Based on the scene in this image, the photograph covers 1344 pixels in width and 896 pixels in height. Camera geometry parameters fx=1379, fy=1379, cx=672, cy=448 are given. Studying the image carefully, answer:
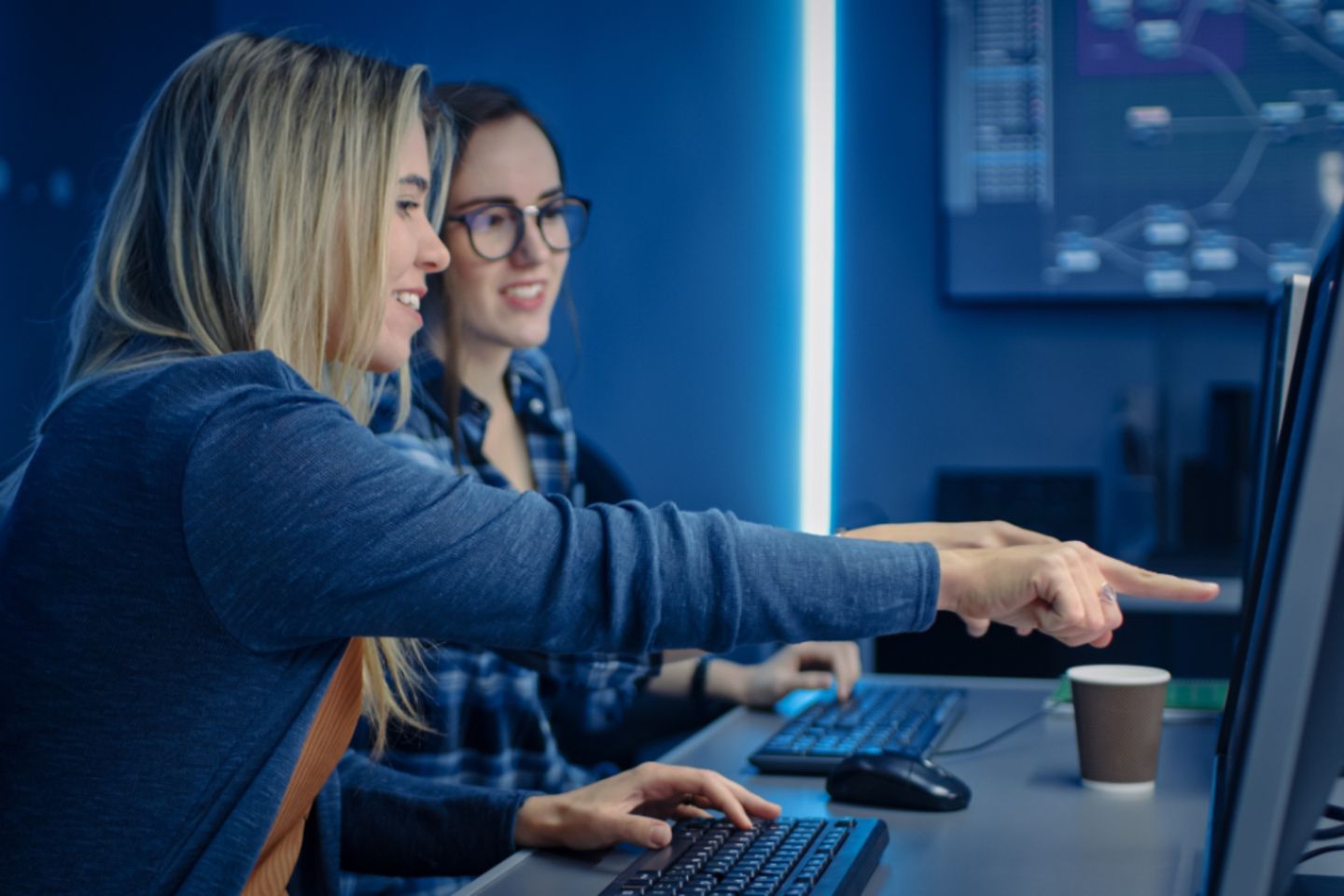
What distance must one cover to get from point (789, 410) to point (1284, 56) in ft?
4.38

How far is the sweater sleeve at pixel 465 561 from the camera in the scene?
0.83 m

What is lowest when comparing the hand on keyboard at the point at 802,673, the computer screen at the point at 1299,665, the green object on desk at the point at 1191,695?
the green object on desk at the point at 1191,695

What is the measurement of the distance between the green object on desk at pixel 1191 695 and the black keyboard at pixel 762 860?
23.7 inches

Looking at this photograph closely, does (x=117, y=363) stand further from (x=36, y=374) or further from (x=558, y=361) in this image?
(x=558, y=361)

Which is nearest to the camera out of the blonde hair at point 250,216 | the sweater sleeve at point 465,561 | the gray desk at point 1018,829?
the sweater sleeve at point 465,561

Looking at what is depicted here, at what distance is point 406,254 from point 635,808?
53cm

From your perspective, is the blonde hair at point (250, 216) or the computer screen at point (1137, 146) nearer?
the blonde hair at point (250, 216)

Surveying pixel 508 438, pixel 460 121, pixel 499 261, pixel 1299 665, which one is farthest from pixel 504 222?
pixel 1299 665

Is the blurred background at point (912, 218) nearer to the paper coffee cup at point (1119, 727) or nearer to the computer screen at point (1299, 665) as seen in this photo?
the paper coffee cup at point (1119, 727)

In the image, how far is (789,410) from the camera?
331 cm

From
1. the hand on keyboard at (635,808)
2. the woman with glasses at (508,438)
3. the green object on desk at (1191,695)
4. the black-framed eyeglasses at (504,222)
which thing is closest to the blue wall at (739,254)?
the woman with glasses at (508,438)

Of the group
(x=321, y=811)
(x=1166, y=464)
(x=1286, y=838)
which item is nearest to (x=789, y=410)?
(x=1166, y=464)

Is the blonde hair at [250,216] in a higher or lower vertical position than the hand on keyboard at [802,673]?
higher

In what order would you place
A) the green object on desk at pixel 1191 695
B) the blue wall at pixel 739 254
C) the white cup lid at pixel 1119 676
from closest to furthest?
1. the white cup lid at pixel 1119 676
2. the green object on desk at pixel 1191 695
3. the blue wall at pixel 739 254
